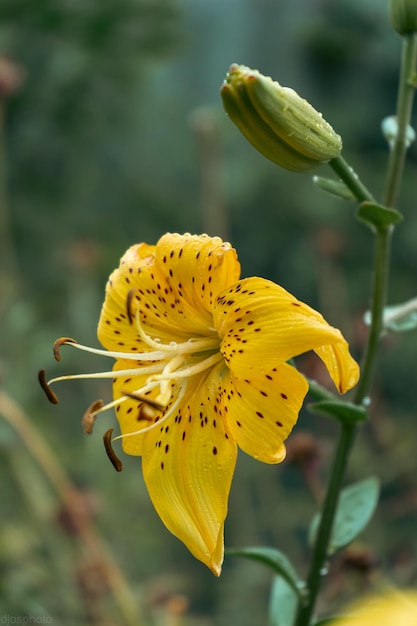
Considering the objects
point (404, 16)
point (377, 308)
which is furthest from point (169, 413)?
point (404, 16)

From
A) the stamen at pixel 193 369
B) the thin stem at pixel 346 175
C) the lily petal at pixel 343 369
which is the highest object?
the thin stem at pixel 346 175

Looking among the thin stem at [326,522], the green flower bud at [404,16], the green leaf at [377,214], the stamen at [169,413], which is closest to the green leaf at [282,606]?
the thin stem at [326,522]

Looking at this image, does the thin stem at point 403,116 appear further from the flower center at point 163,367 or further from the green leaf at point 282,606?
the green leaf at point 282,606

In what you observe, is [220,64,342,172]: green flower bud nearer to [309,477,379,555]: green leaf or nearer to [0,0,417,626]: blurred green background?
[309,477,379,555]: green leaf

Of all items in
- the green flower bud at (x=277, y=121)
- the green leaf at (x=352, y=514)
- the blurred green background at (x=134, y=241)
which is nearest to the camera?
the green flower bud at (x=277, y=121)

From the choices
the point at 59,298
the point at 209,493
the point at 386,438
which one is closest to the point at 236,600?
the point at 386,438

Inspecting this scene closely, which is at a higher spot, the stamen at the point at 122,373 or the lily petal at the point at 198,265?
the lily petal at the point at 198,265

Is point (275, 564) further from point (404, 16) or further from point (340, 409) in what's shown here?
point (404, 16)
